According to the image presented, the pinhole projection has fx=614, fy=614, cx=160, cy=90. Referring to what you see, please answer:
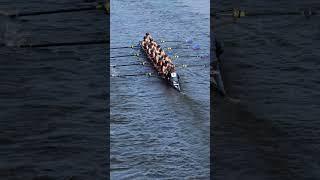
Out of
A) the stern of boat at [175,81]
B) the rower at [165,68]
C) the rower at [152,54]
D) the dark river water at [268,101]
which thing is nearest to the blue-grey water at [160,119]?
the stern of boat at [175,81]

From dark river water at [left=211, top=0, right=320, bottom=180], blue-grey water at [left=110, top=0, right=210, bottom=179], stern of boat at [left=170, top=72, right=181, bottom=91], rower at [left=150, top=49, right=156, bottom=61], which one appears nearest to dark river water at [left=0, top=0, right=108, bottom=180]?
blue-grey water at [left=110, top=0, right=210, bottom=179]

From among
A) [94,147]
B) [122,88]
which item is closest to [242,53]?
[122,88]

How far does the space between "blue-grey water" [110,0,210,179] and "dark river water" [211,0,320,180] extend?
1282mm

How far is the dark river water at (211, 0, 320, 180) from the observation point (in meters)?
33.3

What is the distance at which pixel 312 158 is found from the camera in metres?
33.7

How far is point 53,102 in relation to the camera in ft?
133

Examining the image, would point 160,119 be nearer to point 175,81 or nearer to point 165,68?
point 175,81

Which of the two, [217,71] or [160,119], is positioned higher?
[217,71]

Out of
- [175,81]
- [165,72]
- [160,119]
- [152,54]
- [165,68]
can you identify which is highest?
[152,54]

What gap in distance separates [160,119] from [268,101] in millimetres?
7475

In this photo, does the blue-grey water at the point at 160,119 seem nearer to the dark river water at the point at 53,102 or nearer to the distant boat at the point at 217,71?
the distant boat at the point at 217,71

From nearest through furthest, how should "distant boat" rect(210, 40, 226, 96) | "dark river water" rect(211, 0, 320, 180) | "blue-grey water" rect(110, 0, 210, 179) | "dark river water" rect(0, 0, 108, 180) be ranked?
"dark river water" rect(0, 0, 108, 180) < "dark river water" rect(211, 0, 320, 180) < "blue-grey water" rect(110, 0, 210, 179) < "distant boat" rect(210, 40, 226, 96)

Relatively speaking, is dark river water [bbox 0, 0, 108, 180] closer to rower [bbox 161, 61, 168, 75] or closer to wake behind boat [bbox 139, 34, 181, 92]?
wake behind boat [bbox 139, 34, 181, 92]

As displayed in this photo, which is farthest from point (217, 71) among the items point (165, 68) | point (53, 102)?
point (53, 102)
